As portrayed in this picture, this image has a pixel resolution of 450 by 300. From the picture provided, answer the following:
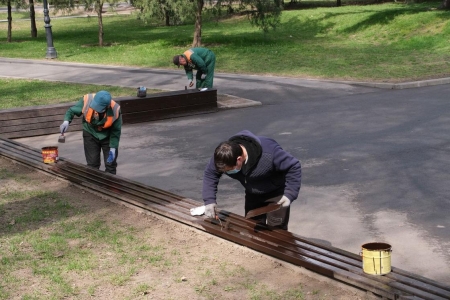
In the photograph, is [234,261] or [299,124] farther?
[299,124]

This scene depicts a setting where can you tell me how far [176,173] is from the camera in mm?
10977

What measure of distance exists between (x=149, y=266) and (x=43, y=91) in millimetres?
13120

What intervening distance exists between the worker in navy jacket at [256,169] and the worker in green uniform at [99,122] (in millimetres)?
2990

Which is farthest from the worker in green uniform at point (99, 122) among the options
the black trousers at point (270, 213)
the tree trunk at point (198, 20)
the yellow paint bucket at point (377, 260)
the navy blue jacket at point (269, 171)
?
the tree trunk at point (198, 20)

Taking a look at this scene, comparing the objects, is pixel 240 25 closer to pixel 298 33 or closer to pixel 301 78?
pixel 298 33

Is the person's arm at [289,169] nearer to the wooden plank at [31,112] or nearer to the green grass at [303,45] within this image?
the wooden plank at [31,112]

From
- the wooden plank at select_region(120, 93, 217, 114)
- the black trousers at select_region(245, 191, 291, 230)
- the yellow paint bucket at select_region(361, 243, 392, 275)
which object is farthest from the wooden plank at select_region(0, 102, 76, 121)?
the yellow paint bucket at select_region(361, 243, 392, 275)

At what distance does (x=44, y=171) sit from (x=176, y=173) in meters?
1.91

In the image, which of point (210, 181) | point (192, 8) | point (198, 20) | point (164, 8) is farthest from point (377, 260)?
point (164, 8)

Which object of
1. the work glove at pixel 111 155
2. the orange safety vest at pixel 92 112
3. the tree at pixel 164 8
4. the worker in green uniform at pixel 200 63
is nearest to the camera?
the orange safety vest at pixel 92 112

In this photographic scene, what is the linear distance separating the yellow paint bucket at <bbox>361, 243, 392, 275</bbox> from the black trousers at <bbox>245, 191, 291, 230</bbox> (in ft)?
3.35

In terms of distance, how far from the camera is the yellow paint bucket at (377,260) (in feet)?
18.8

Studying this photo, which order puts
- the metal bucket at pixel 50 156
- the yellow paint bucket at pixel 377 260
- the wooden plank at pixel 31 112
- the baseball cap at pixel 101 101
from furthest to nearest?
the wooden plank at pixel 31 112
the metal bucket at pixel 50 156
the baseball cap at pixel 101 101
the yellow paint bucket at pixel 377 260

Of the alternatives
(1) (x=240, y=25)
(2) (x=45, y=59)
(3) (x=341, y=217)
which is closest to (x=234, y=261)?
(3) (x=341, y=217)
